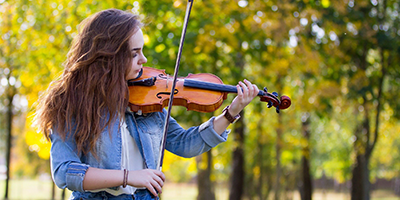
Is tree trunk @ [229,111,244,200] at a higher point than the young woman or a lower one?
lower

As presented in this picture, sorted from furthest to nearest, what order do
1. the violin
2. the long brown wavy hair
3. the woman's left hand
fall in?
the violin, the woman's left hand, the long brown wavy hair

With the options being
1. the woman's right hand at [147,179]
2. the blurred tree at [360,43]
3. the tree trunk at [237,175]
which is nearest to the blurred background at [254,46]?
the blurred tree at [360,43]

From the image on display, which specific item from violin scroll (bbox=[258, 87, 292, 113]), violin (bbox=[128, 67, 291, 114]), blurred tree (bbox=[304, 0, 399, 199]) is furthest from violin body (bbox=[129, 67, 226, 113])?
blurred tree (bbox=[304, 0, 399, 199])

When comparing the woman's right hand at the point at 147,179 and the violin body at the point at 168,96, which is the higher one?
the violin body at the point at 168,96

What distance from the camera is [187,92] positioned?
7.20ft

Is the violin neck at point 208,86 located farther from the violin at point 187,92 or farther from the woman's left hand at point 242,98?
the woman's left hand at point 242,98

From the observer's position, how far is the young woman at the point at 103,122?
1609mm

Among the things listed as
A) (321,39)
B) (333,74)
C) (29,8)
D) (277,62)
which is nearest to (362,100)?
(333,74)

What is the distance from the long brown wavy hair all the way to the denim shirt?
4 centimetres

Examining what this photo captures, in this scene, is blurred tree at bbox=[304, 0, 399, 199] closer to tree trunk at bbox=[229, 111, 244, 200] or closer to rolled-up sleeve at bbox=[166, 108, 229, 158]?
tree trunk at bbox=[229, 111, 244, 200]

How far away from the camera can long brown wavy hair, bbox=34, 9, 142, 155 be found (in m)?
1.66

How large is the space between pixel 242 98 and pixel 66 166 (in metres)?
0.90

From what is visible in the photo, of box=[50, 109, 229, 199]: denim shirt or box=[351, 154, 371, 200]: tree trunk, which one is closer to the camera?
box=[50, 109, 229, 199]: denim shirt

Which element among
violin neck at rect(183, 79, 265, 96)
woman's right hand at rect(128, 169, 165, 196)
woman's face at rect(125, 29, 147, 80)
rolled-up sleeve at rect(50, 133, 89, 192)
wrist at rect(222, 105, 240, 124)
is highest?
woman's face at rect(125, 29, 147, 80)
